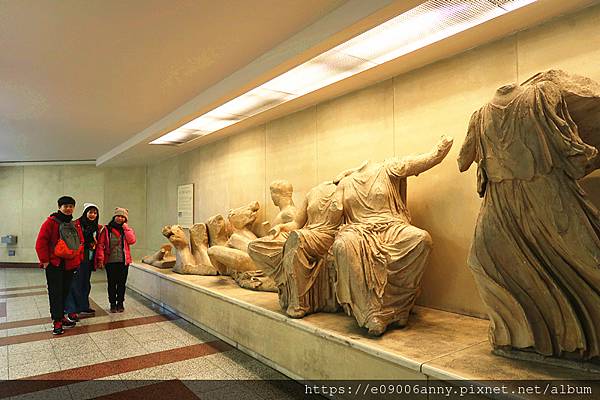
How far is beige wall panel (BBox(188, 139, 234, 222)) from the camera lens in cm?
684

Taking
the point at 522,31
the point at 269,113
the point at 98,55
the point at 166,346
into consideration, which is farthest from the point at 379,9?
the point at 166,346

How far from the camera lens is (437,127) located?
3.53 metres

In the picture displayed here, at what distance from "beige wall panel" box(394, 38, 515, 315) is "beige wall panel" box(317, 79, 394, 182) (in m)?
0.20

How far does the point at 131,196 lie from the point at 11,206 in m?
3.50

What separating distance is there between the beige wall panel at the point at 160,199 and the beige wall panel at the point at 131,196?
0.75ft

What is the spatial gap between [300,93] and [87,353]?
131 inches

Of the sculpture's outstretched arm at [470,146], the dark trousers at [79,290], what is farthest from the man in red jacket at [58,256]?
the sculpture's outstretched arm at [470,146]

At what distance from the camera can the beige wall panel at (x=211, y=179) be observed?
6.84 m

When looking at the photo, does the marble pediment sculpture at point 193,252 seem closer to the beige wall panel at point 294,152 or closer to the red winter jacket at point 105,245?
the red winter jacket at point 105,245

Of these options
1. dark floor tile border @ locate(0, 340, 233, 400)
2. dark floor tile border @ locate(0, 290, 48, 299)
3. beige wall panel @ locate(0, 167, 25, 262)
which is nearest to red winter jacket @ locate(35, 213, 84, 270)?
dark floor tile border @ locate(0, 340, 233, 400)

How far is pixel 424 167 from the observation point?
3.19 m

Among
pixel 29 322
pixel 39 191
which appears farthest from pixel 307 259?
pixel 39 191

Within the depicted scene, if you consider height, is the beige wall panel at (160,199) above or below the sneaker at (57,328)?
above

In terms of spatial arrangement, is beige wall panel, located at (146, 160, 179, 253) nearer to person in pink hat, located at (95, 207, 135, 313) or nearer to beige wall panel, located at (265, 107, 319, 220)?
person in pink hat, located at (95, 207, 135, 313)
